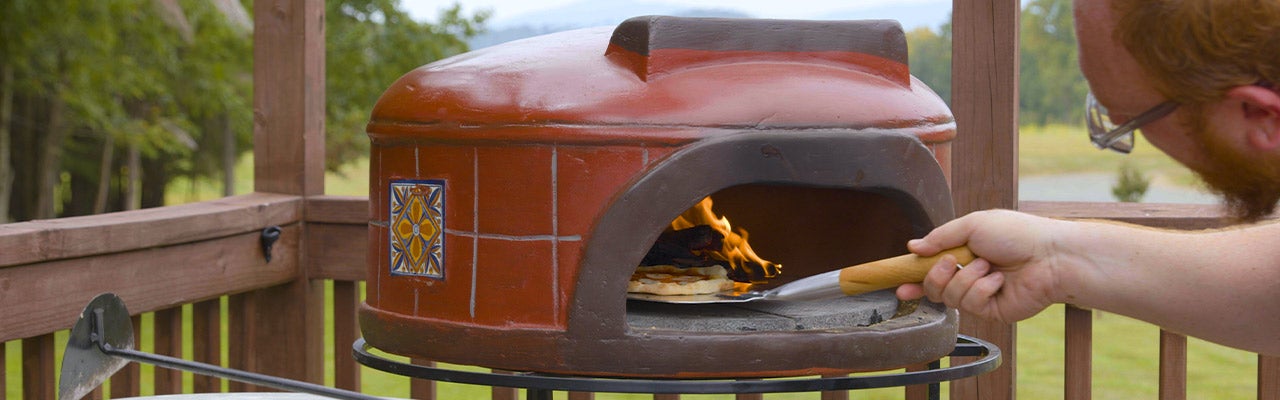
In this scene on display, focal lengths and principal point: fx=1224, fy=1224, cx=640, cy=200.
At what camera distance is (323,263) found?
3266 millimetres

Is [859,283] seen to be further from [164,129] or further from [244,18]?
[164,129]

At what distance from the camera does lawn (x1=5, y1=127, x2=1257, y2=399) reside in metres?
8.48

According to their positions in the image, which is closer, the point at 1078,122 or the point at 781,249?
the point at 781,249

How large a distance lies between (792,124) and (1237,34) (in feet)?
2.52

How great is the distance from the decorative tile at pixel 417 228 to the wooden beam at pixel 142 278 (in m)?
0.85

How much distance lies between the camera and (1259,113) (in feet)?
4.25

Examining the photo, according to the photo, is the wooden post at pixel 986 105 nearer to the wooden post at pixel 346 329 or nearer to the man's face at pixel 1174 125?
the man's face at pixel 1174 125

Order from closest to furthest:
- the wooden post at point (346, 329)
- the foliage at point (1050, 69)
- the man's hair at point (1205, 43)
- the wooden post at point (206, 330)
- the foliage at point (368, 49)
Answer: the man's hair at point (1205, 43) < the wooden post at point (206, 330) < the wooden post at point (346, 329) < the foliage at point (1050, 69) < the foliage at point (368, 49)

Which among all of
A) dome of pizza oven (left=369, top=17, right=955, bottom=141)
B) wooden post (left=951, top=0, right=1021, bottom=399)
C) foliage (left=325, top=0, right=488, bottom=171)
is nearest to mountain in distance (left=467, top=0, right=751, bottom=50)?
dome of pizza oven (left=369, top=17, right=955, bottom=141)

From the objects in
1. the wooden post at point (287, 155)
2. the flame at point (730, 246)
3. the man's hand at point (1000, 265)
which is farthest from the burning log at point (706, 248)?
the wooden post at point (287, 155)

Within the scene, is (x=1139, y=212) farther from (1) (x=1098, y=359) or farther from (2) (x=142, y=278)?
(1) (x=1098, y=359)

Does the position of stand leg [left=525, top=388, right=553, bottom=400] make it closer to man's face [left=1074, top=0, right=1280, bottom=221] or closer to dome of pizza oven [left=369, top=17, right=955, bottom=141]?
dome of pizza oven [left=369, top=17, right=955, bottom=141]

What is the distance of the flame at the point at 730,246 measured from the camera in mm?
2422

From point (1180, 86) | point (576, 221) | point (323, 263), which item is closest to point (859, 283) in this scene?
point (576, 221)
